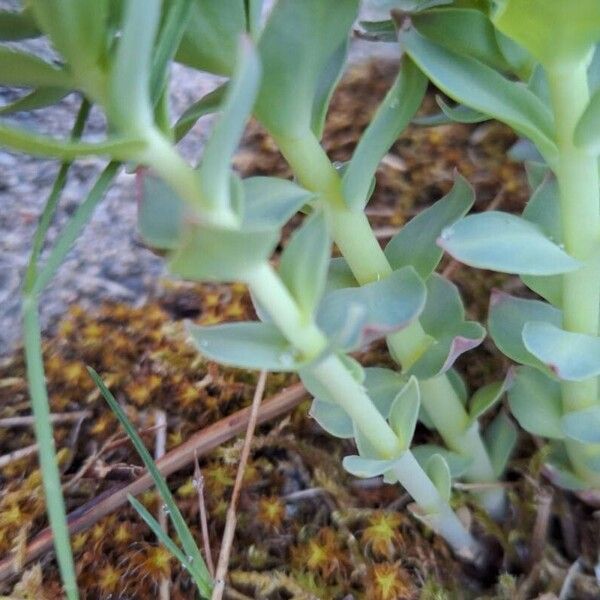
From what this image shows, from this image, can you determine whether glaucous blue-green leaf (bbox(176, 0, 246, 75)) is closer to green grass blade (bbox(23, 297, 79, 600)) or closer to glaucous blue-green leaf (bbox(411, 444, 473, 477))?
green grass blade (bbox(23, 297, 79, 600))

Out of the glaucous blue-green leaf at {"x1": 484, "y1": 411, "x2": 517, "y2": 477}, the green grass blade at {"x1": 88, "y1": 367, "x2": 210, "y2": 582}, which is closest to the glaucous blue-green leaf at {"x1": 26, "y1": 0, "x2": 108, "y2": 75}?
the green grass blade at {"x1": 88, "y1": 367, "x2": 210, "y2": 582}

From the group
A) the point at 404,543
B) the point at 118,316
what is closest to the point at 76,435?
the point at 118,316

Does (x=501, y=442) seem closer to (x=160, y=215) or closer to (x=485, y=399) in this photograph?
(x=485, y=399)

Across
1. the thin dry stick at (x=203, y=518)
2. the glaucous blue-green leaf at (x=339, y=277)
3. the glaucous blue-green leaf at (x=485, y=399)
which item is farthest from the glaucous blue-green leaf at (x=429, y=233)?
the thin dry stick at (x=203, y=518)

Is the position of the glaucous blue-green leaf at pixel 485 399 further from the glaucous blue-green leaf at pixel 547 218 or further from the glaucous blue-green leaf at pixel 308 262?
the glaucous blue-green leaf at pixel 308 262

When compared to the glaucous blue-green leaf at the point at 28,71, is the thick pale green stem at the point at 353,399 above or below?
below

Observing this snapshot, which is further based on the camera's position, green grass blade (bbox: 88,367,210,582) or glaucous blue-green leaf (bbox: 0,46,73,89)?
green grass blade (bbox: 88,367,210,582)
